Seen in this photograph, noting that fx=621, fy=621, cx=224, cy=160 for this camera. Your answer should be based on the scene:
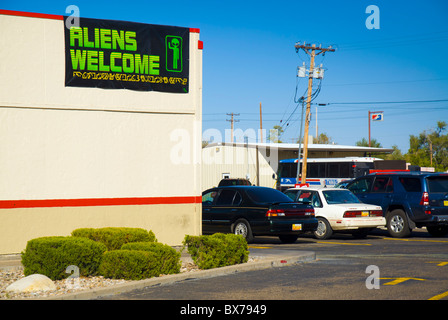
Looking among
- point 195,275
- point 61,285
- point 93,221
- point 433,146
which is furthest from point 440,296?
point 433,146

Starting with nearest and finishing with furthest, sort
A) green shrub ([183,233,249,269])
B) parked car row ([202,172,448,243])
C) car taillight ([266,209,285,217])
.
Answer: green shrub ([183,233,249,269])
car taillight ([266,209,285,217])
parked car row ([202,172,448,243])

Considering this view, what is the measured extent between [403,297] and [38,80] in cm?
893

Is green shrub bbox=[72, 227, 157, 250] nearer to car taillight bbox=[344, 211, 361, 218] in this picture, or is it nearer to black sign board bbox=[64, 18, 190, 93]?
black sign board bbox=[64, 18, 190, 93]

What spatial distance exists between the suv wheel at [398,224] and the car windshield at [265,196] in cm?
418

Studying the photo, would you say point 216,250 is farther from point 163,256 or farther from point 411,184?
point 411,184

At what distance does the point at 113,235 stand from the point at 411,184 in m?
11.2

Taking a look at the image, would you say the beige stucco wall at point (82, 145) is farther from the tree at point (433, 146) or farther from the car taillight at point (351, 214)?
the tree at point (433, 146)

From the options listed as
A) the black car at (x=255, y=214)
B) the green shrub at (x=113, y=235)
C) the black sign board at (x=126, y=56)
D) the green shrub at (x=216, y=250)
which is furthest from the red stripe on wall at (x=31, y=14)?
the black car at (x=255, y=214)

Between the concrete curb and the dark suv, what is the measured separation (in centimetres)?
706

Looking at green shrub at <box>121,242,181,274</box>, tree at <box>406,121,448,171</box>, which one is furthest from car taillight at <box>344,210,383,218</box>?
tree at <box>406,121,448,171</box>

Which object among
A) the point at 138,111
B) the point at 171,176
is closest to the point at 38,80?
the point at 138,111

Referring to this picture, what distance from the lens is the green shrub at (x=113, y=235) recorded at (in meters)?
12.6

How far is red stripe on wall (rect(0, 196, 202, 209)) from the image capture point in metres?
13.3
